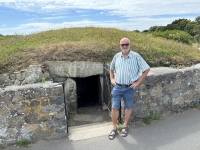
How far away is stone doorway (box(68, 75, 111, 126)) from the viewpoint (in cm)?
704

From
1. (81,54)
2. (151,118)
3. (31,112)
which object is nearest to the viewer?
(31,112)

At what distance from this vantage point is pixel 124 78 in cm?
442

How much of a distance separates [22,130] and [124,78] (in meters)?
2.37

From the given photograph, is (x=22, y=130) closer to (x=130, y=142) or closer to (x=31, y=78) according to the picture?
(x=130, y=142)

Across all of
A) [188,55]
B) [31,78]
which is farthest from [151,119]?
[188,55]

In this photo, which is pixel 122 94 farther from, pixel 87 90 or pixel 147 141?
pixel 87 90

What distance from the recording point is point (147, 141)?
4.43 metres

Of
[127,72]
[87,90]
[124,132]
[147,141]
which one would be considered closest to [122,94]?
[127,72]

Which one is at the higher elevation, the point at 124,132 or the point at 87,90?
the point at 124,132

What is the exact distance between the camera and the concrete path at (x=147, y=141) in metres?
4.26

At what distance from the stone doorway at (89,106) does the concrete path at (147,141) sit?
6.56 ft

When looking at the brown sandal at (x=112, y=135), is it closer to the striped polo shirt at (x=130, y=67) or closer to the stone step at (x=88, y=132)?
the stone step at (x=88, y=132)

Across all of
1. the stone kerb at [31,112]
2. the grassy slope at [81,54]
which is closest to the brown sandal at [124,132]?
the stone kerb at [31,112]

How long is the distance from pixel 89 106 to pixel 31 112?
15.1 feet
